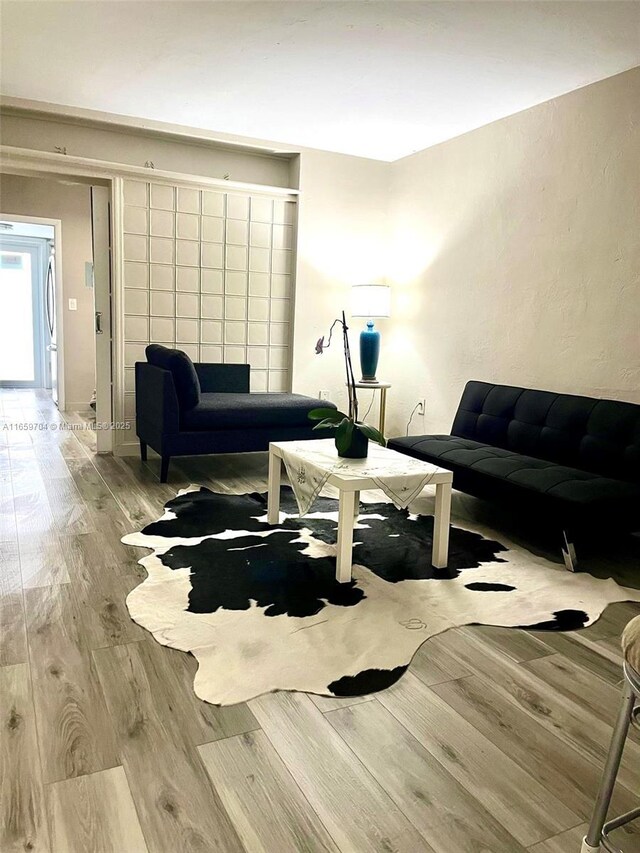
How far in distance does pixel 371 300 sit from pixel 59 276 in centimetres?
380

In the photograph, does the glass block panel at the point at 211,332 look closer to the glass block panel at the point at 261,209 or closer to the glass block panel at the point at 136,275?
the glass block panel at the point at 136,275

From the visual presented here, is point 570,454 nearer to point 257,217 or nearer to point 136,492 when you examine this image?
point 136,492

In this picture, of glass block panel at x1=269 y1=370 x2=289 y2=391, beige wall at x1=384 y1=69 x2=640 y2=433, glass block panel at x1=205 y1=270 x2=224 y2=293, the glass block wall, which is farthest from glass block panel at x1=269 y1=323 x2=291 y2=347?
beige wall at x1=384 y1=69 x2=640 y2=433

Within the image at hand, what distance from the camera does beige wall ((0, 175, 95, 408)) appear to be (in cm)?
671

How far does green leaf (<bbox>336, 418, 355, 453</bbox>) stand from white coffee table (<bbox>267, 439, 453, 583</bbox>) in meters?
0.06

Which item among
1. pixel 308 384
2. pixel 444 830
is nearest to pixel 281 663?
pixel 444 830

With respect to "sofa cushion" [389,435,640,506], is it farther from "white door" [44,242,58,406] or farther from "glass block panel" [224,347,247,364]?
"white door" [44,242,58,406]

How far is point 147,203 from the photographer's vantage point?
15.5 feet

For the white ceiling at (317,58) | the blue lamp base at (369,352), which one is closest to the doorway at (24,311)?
the white ceiling at (317,58)

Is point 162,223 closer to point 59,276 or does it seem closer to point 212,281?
point 212,281

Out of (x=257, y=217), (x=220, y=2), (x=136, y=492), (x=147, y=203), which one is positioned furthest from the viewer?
(x=257, y=217)

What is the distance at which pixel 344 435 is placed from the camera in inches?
114

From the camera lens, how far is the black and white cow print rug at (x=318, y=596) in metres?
1.99

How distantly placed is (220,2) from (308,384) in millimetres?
3064
